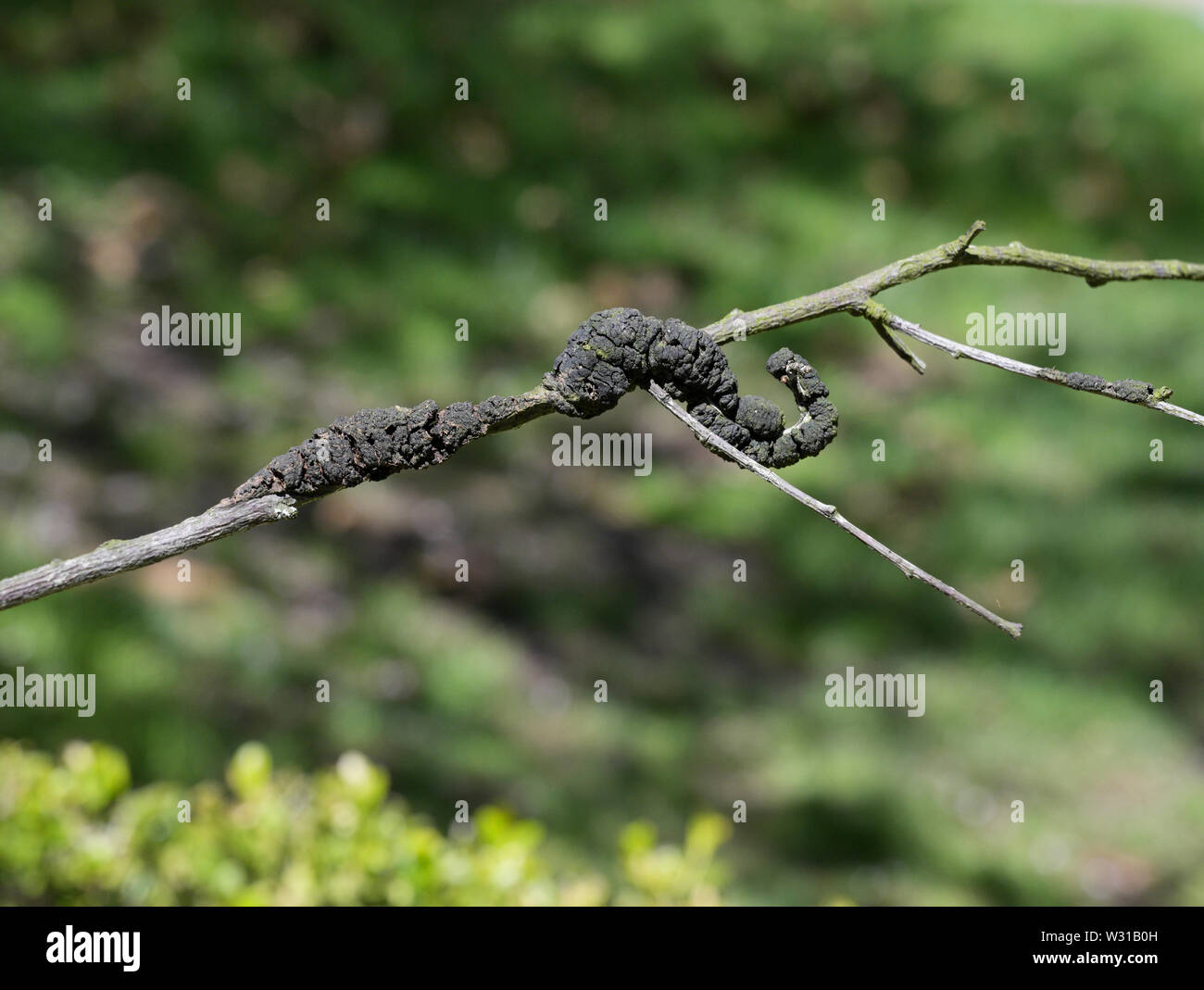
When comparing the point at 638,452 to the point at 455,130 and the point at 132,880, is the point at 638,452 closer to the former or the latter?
the point at 455,130

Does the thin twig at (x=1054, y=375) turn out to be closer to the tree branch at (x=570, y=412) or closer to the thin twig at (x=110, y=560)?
the tree branch at (x=570, y=412)

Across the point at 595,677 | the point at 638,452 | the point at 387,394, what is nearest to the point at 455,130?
the point at 387,394

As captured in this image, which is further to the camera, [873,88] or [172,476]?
[873,88]

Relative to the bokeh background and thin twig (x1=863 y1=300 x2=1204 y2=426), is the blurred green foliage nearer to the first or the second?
the bokeh background

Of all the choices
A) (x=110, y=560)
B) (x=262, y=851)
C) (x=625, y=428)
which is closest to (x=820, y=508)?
(x=110, y=560)

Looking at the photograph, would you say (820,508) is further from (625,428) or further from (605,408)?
(625,428)

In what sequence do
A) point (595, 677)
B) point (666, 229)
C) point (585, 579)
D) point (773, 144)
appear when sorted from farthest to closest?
point (773, 144) → point (666, 229) → point (585, 579) → point (595, 677)

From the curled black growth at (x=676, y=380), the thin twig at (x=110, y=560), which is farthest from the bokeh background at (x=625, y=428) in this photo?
the thin twig at (x=110, y=560)
